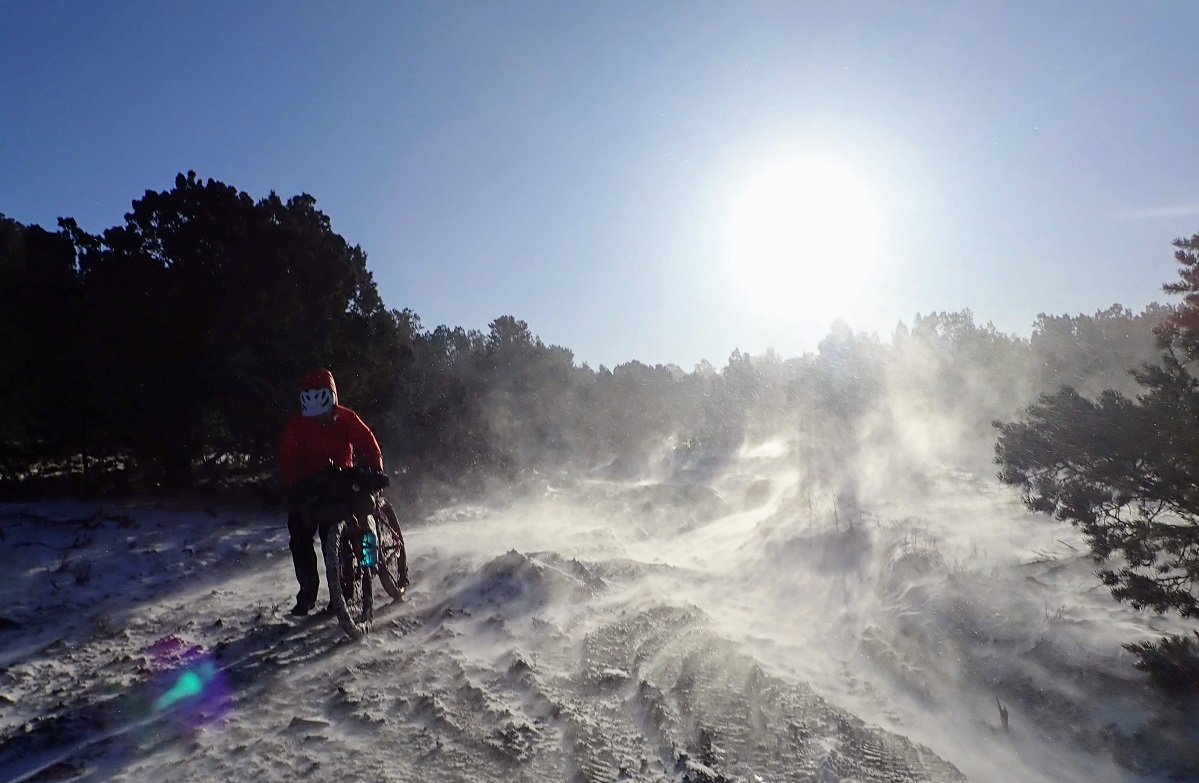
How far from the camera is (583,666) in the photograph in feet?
15.3

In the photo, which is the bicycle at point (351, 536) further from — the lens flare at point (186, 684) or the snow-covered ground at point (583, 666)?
the lens flare at point (186, 684)

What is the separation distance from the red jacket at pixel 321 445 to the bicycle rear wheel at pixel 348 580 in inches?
25.0

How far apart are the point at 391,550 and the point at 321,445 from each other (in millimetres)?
1468

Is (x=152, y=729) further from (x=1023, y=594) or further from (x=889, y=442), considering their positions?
(x=889, y=442)

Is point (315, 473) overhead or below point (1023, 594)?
overhead

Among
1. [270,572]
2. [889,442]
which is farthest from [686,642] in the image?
[889,442]

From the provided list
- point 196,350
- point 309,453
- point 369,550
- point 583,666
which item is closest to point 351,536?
point 369,550

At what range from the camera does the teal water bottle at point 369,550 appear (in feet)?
17.7

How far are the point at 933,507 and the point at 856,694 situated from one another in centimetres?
732

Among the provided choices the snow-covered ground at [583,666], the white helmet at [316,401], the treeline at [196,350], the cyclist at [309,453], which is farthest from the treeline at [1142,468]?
the white helmet at [316,401]

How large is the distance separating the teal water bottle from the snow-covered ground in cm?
55

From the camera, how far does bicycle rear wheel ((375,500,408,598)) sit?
616 cm

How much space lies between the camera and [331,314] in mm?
12062

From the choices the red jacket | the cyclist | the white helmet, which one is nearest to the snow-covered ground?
the cyclist
